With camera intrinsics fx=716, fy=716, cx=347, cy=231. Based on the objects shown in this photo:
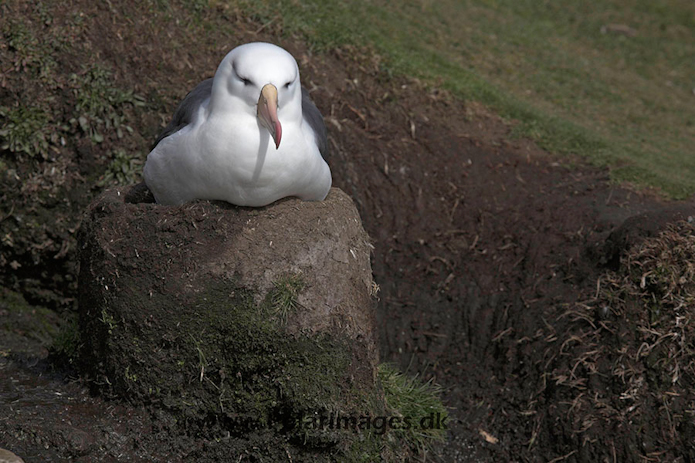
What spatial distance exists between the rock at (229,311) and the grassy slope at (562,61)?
175 inches

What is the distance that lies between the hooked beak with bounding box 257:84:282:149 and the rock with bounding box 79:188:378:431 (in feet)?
2.19

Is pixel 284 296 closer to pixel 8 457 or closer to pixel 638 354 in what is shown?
pixel 8 457

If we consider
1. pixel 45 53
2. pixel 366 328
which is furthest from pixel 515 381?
pixel 45 53

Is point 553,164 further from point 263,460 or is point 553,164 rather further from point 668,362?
point 263,460

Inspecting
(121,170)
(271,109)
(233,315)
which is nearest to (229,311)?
(233,315)

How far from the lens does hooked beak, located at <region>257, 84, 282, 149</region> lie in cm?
347

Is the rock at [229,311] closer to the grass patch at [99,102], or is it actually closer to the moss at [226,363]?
the moss at [226,363]

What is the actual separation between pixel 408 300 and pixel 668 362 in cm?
233

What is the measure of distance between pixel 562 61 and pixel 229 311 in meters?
9.01

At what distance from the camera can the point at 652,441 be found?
5059 mm

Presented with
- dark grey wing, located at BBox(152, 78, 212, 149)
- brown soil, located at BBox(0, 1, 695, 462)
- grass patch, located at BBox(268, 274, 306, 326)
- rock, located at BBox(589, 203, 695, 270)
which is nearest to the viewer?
grass patch, located at BBox(268, 274, 306, 326)

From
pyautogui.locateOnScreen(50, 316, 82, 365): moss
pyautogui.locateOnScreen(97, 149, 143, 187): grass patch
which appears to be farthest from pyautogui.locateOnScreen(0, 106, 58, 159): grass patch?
pyautogui.locateOnScreen(50, 316, 82, 365): moss

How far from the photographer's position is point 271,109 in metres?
3.47

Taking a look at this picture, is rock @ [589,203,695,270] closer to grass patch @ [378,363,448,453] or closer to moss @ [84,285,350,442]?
grass patch @ [378,363,448,453]
